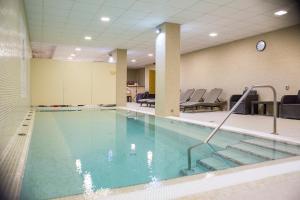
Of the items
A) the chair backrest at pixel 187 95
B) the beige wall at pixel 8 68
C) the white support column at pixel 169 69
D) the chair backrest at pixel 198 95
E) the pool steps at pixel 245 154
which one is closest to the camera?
the beige wall at pixel 8 68

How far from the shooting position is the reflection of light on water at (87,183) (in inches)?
91.0

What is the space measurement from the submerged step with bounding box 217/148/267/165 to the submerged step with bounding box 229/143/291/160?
0.05m

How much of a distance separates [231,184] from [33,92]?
1214 centimetres

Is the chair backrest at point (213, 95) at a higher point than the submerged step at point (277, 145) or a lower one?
higher

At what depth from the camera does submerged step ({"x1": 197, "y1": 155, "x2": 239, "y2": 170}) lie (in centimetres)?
318

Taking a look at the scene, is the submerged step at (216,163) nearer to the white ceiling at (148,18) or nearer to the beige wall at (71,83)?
the white ceiling at (148,18)

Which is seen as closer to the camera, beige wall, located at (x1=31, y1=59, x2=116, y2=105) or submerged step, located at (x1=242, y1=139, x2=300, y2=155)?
submerged step, located at (x1=242, y1=139, x2=300, y2=155)

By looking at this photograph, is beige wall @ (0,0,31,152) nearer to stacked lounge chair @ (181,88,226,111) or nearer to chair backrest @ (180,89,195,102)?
stacked lounge chair @ (181,88,226,111)

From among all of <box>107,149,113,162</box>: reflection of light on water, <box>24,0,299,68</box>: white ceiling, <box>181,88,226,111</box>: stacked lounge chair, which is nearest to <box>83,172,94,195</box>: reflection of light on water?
<box>107,149,113,162</box>: reflection of light on water

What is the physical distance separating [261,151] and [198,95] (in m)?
8.12

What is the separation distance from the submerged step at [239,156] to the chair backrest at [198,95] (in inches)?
303

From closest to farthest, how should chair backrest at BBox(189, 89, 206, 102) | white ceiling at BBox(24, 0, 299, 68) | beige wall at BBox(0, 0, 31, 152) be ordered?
beige wall at BBox(0, 0, 31, 152), white ceiling at BBox(24, 0, 299, 68), chair backrest at BBox(189, 89, 206, 102)

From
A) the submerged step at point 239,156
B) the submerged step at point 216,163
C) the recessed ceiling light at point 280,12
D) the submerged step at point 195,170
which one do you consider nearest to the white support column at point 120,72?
the recessed ceiling light at point 280,12

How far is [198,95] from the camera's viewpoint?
11562mm
